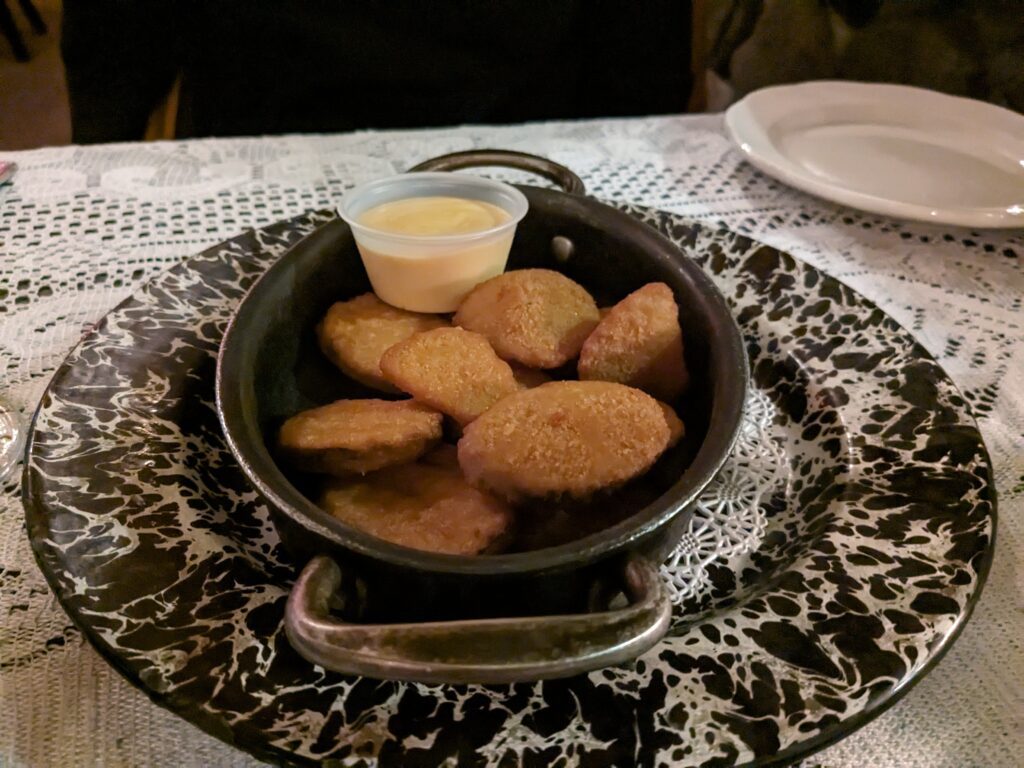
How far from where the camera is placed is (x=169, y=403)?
0.69 meters

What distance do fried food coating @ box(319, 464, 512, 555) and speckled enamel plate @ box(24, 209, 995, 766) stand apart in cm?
8

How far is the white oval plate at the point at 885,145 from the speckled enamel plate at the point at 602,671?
0.40 m

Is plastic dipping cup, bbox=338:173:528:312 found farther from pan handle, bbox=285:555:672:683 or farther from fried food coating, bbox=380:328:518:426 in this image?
pan handle, bbox=285:555:672:683

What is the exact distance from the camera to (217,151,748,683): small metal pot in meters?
0.38

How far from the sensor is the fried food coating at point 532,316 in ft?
2.26

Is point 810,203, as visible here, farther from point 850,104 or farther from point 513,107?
point 513,107

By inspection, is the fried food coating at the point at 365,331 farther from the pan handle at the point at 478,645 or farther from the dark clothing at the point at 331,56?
the dark clothing at the point at 331,56

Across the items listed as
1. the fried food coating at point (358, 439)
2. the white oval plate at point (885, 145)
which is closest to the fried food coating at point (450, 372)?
the fried food coating at point (358, 439)

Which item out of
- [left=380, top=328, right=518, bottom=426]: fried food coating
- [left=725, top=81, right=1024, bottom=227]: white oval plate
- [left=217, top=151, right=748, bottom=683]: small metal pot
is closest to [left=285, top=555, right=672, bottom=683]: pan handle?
[left=217, top=151, right=748, bottom=683]: small metal pot

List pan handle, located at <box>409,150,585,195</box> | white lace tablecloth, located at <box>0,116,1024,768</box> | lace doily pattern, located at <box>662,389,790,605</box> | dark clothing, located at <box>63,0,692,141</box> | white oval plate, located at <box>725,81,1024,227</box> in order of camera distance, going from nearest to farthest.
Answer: white lace tablecloth, located at <box>0,116,1024,768</box>, lace doily pattern, located at <box>662,389,790,605</box>, pan handle, located at <box>409,150,585,195</box>, white oval plate, located at <box>725,81,1024,227</box>, dark clothing, located at <box>63,0,692,141</box>

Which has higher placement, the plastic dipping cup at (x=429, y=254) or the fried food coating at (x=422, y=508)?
the plastic dipping cup at (x=429, y=254)

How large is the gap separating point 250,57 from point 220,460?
1057mm

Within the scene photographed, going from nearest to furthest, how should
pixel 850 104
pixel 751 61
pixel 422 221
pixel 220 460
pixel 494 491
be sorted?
pixel 494 491
pixel 220 460
pixel 422 221
pixel 850 104
pixel 751 61

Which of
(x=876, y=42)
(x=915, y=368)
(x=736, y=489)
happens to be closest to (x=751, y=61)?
(x=876, y=42)
